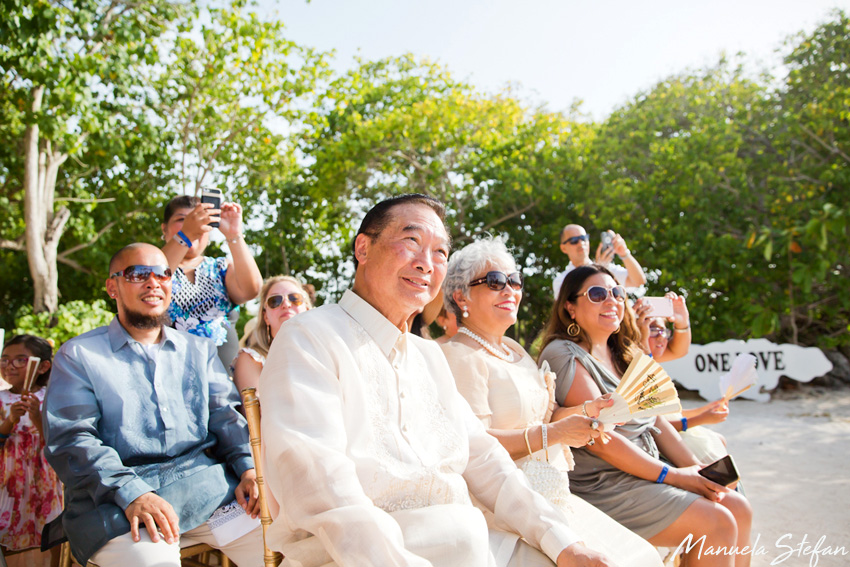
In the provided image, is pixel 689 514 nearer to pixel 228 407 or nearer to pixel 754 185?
pixel 228 407

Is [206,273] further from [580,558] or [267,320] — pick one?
[580,558]

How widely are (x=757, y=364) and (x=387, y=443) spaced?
10.3 m

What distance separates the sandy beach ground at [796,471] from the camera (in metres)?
4.38

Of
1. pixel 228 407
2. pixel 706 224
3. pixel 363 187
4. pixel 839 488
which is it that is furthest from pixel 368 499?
pixel 363 187

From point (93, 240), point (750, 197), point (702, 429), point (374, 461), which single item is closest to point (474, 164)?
point (750, 197)

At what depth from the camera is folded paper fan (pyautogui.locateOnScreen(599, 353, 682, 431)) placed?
257cm

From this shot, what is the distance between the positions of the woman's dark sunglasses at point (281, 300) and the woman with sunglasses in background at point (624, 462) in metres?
1.47

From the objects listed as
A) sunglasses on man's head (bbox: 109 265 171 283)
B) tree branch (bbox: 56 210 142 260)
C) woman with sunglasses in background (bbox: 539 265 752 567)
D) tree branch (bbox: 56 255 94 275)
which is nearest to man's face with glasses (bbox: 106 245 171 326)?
sunglasses on man's head (bbox: 109 265 171 283)

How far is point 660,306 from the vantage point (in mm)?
4539

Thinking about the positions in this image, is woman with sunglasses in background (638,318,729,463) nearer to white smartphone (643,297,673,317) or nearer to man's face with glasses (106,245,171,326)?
white smartphone (643,297,673,317)

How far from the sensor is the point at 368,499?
5.66ft

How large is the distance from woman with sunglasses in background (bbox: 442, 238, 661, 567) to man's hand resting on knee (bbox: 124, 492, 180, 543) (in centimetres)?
128

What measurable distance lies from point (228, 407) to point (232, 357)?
1075 mm

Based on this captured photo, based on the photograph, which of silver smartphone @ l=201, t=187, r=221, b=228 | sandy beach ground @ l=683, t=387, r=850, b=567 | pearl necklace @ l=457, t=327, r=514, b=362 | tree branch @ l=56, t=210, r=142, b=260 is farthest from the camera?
tree branch @ l=56, t=210, r=142, b=260
